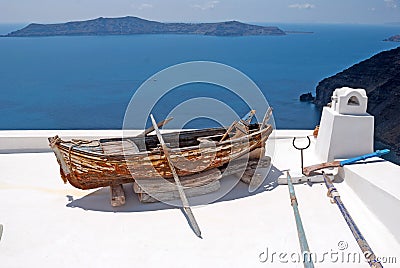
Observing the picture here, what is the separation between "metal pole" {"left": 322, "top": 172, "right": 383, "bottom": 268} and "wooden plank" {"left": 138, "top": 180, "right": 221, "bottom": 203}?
1.01 m

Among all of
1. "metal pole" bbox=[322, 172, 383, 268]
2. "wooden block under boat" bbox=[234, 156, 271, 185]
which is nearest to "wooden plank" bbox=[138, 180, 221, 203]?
"wooden block under boat" bbox=[234, 156, 271, 185]

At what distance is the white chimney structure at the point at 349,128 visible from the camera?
13.0 ft

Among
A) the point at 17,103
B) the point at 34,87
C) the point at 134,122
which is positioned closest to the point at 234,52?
the point at 34,87

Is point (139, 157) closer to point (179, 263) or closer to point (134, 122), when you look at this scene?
point (179, 263)

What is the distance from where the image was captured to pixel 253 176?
3.77m

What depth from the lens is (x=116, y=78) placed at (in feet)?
151

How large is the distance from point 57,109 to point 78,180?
108 feet

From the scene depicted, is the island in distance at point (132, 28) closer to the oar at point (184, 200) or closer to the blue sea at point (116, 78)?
the blue sea at point (116, 78)

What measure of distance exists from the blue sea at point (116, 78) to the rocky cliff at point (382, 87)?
390 cm

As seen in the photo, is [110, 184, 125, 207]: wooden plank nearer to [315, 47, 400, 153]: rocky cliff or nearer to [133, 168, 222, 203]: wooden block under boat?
[133, 168, 222, 203]: wooden block under boat

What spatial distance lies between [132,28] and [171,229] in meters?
79.0

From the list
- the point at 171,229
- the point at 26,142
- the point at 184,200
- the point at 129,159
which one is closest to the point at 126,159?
the point at 129,159

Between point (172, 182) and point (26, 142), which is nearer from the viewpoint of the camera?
point (172, 182)

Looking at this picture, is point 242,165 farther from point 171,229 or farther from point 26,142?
point 26,142
